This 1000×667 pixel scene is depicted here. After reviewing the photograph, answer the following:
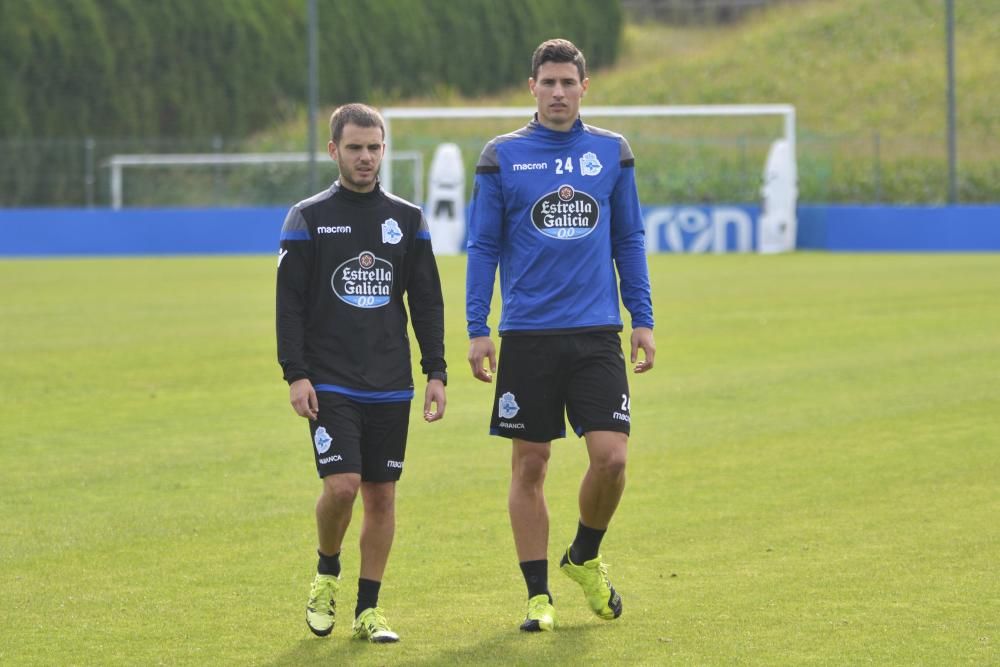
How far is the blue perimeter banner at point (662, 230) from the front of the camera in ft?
115

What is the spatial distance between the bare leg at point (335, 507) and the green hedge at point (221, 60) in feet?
119

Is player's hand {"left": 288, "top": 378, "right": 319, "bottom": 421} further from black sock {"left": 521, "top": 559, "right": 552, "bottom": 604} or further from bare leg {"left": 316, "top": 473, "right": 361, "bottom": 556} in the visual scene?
black sock {"left": 521, "top": 559, "right": 552, "bottom": 604}

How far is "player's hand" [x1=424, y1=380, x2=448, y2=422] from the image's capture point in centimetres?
619

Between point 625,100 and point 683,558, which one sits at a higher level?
point 625,100

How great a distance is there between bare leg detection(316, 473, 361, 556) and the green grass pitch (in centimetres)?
34

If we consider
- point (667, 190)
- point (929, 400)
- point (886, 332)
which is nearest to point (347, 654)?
point (929, 400)

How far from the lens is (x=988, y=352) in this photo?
1506 centimetres

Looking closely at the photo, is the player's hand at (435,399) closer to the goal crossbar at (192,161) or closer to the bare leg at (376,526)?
the bare leg at (376,526)

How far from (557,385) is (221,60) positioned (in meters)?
45.1

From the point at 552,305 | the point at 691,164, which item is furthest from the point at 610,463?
the point at 691,164

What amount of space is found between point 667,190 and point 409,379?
35.0 meters

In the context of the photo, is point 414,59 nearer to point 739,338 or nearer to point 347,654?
point 739,338

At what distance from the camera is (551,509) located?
8555mm

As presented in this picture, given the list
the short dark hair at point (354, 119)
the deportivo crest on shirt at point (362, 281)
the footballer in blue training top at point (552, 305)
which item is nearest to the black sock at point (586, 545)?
the footballer in blue training top at point (552, 305)
